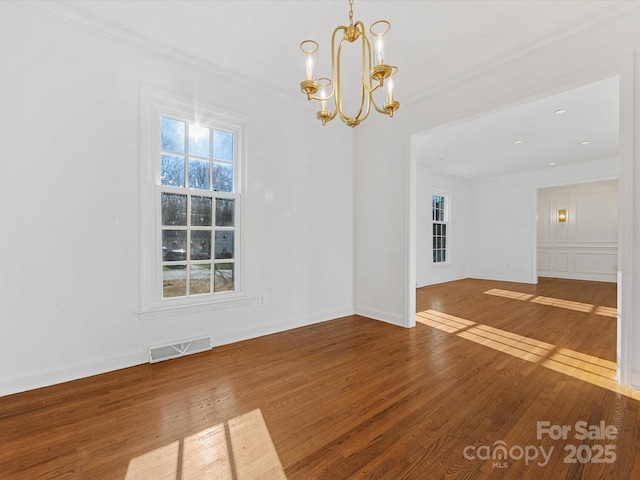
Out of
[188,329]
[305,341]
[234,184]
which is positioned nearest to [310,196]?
[234,184]

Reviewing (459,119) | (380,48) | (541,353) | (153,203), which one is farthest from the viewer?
(459,119)

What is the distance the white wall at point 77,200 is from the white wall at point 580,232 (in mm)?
9137

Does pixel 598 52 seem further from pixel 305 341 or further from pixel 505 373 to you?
pixel 305 341

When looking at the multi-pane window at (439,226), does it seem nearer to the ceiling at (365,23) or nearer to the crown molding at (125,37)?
the ceiling at (365,23)

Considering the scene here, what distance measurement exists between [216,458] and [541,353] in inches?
121

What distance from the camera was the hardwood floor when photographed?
4.92ft

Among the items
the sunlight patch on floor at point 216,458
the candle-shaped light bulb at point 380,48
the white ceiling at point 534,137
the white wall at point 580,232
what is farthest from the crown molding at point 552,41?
the white wall at point 580,232

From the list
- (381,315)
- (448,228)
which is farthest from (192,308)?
(448,228)

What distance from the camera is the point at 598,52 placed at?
243cm

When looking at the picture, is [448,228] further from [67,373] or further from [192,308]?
[67,373]

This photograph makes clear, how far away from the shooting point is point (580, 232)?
8.09 m

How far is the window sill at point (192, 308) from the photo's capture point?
278cm

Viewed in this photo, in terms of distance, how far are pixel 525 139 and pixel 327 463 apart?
19.2ft

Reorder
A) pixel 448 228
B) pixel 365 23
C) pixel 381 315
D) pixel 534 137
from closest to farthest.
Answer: pixel 365 23
pixel 381 315
pixel 534 137
pixel 448 228
